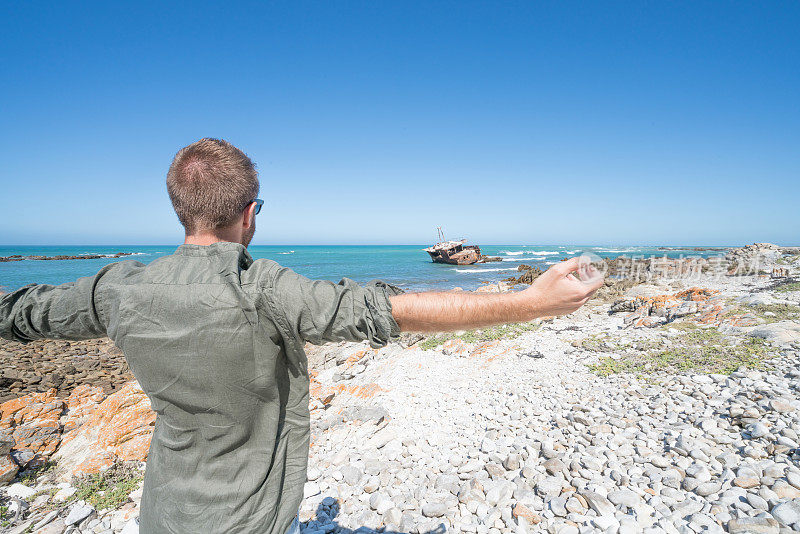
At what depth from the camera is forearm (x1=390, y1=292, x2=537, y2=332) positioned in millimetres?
1228

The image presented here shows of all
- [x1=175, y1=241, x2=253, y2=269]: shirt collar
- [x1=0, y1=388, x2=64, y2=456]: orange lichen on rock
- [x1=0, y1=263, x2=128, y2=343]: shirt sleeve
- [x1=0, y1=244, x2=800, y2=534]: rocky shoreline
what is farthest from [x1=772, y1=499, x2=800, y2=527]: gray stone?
[x1=0, y1=388, x2=64, y2=456]: orange lichen on rock

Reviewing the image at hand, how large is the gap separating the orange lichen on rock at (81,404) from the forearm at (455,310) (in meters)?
8.53

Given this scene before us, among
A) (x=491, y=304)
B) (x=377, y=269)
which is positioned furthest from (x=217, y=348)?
(x=377, y=269)

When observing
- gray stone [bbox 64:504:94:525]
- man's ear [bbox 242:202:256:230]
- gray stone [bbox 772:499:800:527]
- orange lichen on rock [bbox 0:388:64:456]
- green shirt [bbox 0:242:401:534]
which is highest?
man's ear [bbox 242:202:256:230]

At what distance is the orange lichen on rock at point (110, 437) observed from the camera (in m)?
5.22

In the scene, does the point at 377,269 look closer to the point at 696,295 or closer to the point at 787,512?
the point at 696,295

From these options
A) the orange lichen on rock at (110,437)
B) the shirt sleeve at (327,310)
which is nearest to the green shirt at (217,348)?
the shirt sleeve at (327,310)

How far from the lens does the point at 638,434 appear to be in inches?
168

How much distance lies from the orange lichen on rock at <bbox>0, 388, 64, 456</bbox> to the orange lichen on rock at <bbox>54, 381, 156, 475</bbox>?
0.22 meters

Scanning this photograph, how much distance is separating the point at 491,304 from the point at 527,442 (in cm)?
395

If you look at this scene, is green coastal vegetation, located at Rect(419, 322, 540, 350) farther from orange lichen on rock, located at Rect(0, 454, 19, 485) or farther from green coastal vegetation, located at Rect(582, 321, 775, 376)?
orange lichen on rock, located at Rect(0, 454, 19, 485)

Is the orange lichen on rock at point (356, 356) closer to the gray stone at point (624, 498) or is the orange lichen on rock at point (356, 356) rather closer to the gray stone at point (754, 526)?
the gray stone at point (624, 498)

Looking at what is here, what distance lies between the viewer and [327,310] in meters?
1.14

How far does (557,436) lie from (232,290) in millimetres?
4505
